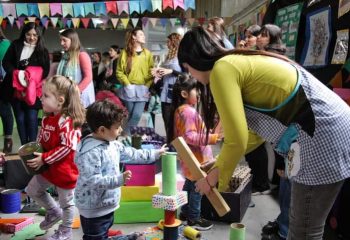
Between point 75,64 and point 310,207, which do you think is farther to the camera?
point 75,64

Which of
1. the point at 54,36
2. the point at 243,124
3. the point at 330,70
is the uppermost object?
the point at 54,36

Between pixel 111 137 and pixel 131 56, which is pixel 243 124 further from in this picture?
pixel 131 56

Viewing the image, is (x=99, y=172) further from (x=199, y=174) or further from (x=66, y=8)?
(x=66, y=8)

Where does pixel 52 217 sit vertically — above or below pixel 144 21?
below

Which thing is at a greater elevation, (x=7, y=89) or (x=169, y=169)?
(x=7, y=89)

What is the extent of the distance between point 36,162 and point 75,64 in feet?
5.79

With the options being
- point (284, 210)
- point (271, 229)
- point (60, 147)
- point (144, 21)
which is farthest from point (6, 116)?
point (144, 21)

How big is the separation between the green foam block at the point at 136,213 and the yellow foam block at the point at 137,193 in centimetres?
4

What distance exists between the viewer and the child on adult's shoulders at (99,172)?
2.13 meters

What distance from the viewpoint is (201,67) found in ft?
5.05

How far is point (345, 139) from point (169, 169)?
3.35 ft

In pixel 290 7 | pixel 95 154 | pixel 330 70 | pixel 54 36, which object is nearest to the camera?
pixel 95 154

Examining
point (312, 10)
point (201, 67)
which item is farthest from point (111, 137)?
point (312, 10)

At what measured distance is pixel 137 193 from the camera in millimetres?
3055
